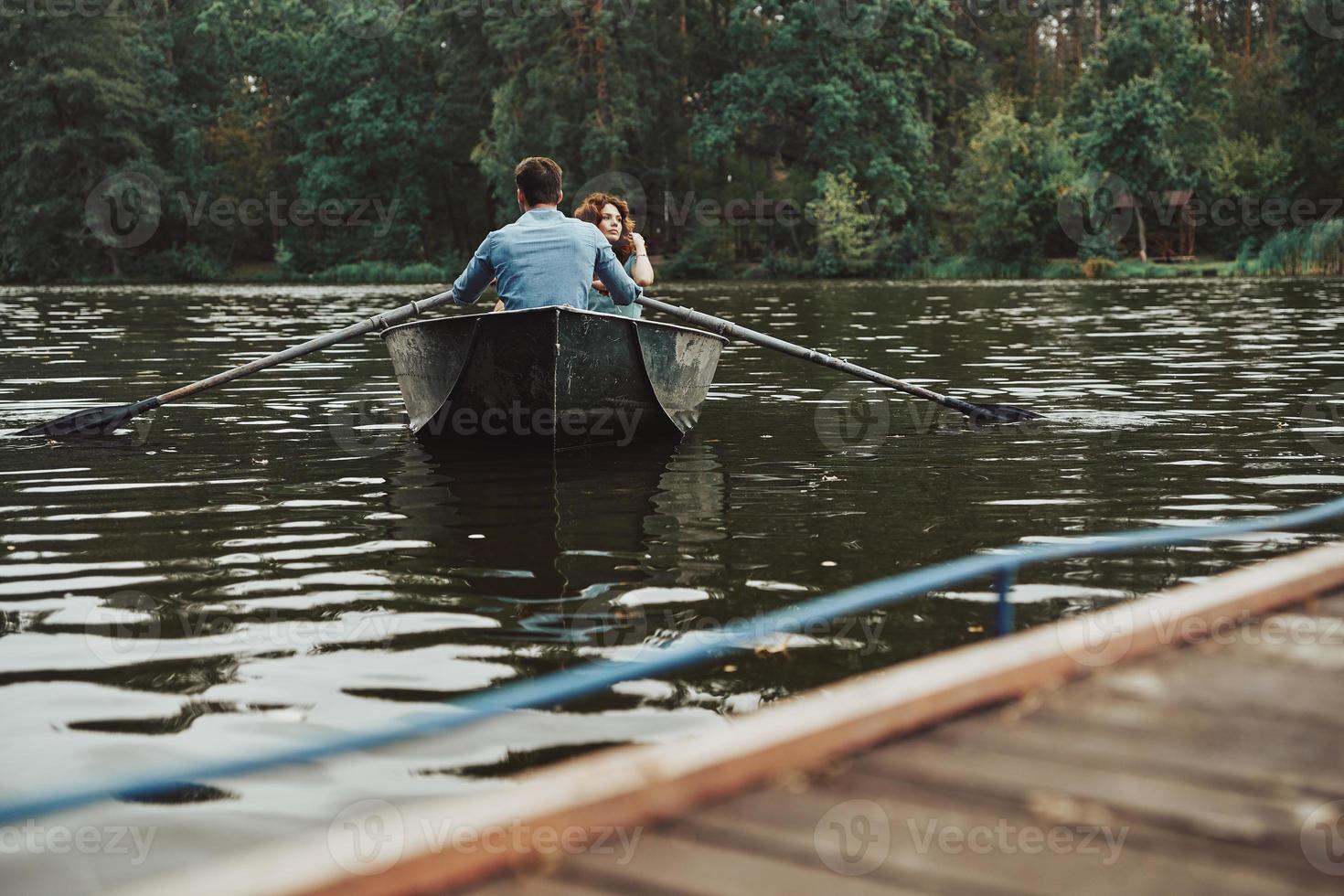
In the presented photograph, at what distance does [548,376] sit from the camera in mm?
8227

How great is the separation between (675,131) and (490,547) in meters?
46.0

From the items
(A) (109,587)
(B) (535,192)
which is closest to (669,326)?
(B) (535,192)

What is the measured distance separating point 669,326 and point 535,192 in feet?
4.08

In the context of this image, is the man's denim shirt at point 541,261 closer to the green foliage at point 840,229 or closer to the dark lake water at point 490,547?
the dark lake water at point 490,547

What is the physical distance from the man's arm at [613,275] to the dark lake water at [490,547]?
0.99m

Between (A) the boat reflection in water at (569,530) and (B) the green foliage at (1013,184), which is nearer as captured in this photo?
(A) the boat reflection in water at (569,530)

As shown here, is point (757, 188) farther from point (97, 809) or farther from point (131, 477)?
point (97, 809)

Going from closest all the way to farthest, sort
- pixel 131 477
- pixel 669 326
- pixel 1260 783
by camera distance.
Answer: pixel 1260 783, pixel 131 477, pixel 669 326

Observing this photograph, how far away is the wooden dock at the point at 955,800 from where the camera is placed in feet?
6.45

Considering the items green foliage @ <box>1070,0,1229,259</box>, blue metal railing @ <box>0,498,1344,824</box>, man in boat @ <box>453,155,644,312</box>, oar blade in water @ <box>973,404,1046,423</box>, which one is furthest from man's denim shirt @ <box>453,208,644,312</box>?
green foliage @ <box>1070,0,1229,259</box>

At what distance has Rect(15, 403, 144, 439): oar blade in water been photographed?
9.30 meters

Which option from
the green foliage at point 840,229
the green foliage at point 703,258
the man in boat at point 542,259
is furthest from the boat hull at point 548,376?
the green foliage at point 703,258

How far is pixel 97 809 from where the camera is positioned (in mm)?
3170

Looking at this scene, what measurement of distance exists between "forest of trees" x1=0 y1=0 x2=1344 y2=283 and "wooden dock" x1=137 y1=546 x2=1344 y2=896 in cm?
3397
